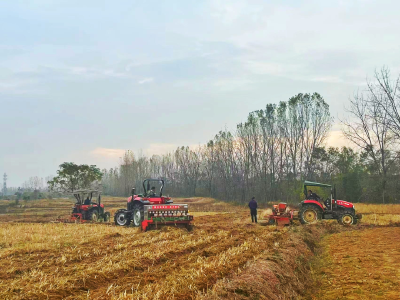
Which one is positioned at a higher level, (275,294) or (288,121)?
(288,121)

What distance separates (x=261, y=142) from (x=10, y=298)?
44.9 metres

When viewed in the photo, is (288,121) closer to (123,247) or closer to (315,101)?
(315,101)

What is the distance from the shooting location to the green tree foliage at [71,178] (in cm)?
4497

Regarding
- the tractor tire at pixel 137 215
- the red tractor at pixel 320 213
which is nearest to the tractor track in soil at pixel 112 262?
the tractor tire at pixel 137 215

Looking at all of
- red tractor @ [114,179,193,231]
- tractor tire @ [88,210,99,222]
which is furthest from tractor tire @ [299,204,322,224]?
tractor tire @ [88,210,99,222]

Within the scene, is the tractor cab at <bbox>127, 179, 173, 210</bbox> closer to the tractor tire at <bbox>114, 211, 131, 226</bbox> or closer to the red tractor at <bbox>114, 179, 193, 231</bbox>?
the red tractor at <bbox>114, 179, 193, 231</bbox>

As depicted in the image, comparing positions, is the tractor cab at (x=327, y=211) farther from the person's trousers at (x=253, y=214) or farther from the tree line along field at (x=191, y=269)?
the tree line along field at (x=191, y=269)

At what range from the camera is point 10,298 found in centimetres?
521

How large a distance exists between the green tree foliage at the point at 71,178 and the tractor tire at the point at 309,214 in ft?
113

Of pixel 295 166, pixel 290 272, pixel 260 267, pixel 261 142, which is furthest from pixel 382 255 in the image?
pixel 261 142

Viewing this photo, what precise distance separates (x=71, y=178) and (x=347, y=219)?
36.9m

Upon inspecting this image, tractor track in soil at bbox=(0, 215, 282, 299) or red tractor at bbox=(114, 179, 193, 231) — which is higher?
red tractor at bbox=(114, 179, 193, 231)

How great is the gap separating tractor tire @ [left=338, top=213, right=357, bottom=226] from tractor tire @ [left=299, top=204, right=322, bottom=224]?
99cm

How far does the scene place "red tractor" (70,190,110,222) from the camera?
22.5m
